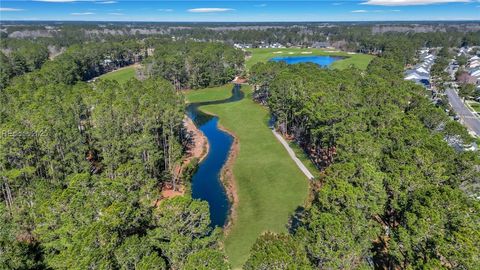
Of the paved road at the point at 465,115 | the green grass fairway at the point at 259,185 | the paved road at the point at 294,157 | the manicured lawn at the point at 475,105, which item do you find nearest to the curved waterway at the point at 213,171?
the green grass fairway at the point at 259,185

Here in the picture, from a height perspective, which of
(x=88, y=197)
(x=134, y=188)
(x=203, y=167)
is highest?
(x=88, y=197)

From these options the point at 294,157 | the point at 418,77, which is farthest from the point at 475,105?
the point at 294,157

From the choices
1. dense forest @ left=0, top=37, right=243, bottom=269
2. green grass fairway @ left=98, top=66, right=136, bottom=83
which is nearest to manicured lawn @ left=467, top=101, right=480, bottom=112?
dense forest @ left=0, top=37, right=243, bottom=269

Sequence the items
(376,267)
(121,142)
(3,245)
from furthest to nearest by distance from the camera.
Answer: (121,142)
(376,267)
(3,245)

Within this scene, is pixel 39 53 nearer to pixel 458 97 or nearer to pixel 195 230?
pixel 195 230

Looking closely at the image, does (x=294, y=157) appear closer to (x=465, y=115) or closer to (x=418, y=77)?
(x=465, y=115)

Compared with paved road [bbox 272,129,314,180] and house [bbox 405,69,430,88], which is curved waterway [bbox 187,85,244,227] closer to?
paved road [bbox 272,129,314,180]

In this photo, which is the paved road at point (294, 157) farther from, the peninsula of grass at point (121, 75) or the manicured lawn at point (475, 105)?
the peninsula of grass at point (121, 75)

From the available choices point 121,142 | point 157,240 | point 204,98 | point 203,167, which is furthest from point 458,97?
point 157,240
